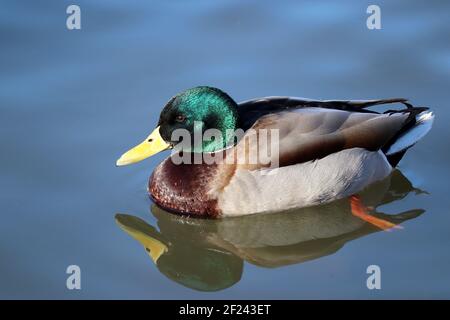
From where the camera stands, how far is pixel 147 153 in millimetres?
6832

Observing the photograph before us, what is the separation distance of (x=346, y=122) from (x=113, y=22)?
3268 millimetres

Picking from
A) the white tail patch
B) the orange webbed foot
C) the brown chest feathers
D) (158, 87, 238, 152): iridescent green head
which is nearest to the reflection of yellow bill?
the brown chest feathers

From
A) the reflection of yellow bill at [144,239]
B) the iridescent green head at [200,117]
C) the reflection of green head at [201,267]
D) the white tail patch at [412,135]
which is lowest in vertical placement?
the reflection of green head at [201,267]

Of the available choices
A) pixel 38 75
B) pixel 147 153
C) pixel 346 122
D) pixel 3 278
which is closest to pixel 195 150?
pixel 147 153

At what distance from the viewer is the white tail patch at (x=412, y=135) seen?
735 cm

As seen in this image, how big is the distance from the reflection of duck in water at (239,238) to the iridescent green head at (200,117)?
0.67 metres

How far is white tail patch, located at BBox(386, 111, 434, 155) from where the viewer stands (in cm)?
735

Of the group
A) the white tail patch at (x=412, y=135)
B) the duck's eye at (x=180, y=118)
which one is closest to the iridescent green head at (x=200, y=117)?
the duck's eye at (x=180, y=118)

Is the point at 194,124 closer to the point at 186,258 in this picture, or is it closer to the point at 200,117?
the point at 200,117

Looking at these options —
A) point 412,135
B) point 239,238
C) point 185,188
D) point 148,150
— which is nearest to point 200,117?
point 148,150

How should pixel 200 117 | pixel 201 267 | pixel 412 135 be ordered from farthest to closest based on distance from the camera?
pixel 412 135
pixel 200 117
pixel 201 267

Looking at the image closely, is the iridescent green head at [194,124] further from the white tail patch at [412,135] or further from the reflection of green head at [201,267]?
the white tail patch at [412,135]

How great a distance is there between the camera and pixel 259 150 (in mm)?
6629

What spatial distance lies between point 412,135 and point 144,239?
2.51 m
